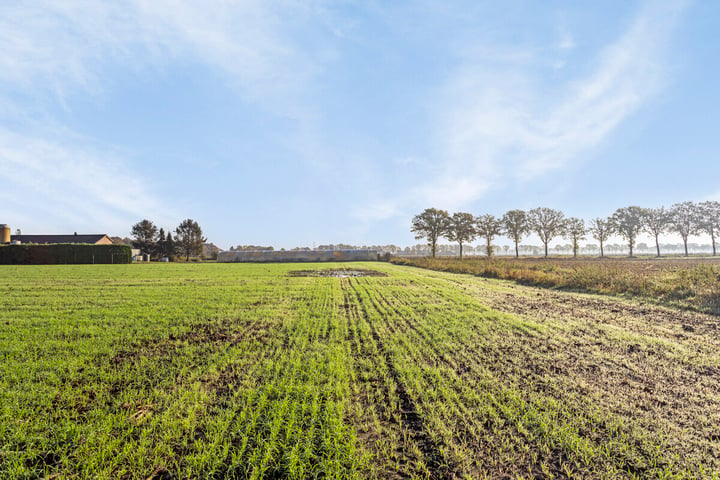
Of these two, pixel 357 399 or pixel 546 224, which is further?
pixel 546 224

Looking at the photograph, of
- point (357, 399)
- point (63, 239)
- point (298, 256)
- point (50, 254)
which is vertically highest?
point (63, 239)

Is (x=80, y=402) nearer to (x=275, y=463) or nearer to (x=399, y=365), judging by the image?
(x=275, y=463)

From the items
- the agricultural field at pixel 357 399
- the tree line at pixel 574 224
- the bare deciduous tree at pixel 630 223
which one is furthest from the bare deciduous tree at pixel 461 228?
the agricultural field at pixel 357 399

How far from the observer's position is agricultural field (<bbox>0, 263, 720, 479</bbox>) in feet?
9.16

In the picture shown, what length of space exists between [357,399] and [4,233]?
308 ft

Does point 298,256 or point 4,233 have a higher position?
point 4,233

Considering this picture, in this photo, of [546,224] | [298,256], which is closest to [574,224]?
[546,224]

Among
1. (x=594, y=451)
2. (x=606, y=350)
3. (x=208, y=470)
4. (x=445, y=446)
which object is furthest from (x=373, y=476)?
(x=606, y=350)

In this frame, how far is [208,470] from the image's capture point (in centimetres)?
268

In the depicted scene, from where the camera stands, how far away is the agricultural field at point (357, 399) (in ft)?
9.16

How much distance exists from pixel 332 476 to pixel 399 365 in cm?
266

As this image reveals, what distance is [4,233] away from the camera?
60812mm

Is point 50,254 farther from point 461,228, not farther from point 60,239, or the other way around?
point 461,228

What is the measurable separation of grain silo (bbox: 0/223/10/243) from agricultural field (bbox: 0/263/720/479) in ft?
275
